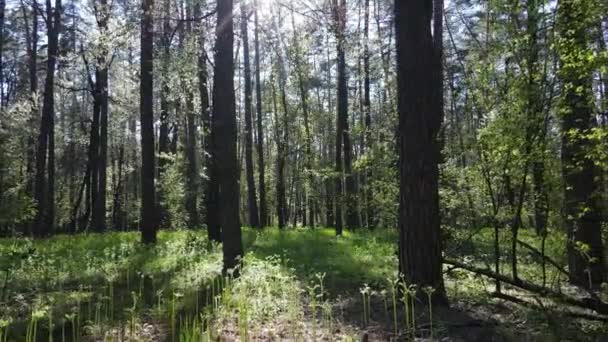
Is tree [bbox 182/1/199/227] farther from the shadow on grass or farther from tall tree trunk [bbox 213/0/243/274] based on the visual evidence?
the shadow on grass

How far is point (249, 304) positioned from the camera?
5.06 metres

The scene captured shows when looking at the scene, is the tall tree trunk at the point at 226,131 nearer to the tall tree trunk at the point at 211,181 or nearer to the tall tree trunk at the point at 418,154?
the tall tree trunk at the point at 418,154

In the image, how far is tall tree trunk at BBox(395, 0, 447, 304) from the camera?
18.5ft

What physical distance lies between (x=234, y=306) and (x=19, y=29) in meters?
26.7

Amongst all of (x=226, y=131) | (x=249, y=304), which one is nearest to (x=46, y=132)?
(x=226, y=131)

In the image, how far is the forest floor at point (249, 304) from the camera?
4617 mm

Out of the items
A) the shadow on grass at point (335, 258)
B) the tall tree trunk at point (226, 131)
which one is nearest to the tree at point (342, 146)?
the shadow on grass at point (335, 258)

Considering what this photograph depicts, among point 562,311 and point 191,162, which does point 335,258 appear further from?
point 191,162

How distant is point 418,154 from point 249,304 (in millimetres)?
2610

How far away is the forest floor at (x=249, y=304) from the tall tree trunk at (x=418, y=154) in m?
0.49

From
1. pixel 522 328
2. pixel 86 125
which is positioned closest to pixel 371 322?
pixel 522 328

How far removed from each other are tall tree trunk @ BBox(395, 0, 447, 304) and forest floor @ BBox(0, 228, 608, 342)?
492 millimetres

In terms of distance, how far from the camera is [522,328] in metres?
4.93

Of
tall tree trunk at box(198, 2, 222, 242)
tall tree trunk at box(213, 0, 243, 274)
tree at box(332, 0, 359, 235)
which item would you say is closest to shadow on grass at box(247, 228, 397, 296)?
tall tree trunk at box(198, 2, 222, 242)
